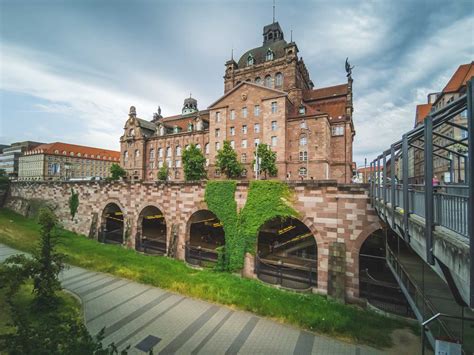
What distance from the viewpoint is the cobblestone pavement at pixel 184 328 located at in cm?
803

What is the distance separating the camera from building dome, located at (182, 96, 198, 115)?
6406 centimetres

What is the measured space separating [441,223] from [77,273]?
17787 mm

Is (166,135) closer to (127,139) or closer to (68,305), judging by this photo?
(127,139)

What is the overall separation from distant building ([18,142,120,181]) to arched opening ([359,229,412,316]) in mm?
79160

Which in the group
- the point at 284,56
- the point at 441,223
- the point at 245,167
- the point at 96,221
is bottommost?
the point at 96,221

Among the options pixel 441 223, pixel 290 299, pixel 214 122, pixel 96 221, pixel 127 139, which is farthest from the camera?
pixel 127 139

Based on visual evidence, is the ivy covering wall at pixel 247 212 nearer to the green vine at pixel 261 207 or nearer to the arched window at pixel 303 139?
the green vine at pixel 261 207

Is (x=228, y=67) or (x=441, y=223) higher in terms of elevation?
(x=228, y=67)

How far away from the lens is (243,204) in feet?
49.2

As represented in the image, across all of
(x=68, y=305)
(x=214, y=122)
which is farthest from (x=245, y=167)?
(x=68, y=305)

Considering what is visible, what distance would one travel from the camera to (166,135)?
48000 mm

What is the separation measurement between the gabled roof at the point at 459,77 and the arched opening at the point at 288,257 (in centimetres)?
3265

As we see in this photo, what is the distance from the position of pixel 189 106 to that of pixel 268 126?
35794 mm

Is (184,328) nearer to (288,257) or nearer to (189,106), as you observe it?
(288,257)
